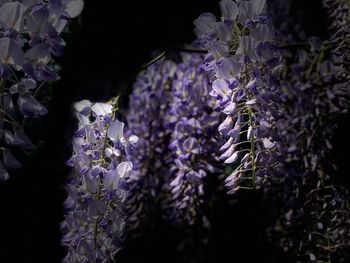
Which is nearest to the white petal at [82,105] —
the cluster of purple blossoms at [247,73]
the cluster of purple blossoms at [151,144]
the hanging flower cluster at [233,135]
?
the hanging flower cluster at [233,135]

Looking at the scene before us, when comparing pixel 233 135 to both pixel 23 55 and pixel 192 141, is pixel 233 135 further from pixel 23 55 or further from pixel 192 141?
pixel 192 141

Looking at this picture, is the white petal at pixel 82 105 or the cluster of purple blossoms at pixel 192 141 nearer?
the white petal at pixel 82 105

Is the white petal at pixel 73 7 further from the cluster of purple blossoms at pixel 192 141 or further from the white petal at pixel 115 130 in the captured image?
the cluster of purple blossoms at pixel 192 141

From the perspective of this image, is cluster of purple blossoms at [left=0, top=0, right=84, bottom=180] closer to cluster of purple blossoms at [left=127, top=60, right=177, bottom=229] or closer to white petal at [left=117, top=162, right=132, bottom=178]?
white petal at [left=117, top=162, right=132, bottom=178]

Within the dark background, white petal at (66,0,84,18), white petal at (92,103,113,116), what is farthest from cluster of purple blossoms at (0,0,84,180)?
white petal at (92,103,113,116)

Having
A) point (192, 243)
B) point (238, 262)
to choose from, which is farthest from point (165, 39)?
point (238, 262)

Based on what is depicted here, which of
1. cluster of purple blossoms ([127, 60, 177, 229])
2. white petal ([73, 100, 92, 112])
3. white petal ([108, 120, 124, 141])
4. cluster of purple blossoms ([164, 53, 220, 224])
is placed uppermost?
white petal ([73, 100, 92, 112])

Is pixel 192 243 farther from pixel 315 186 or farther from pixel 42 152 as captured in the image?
pixel 42 152
